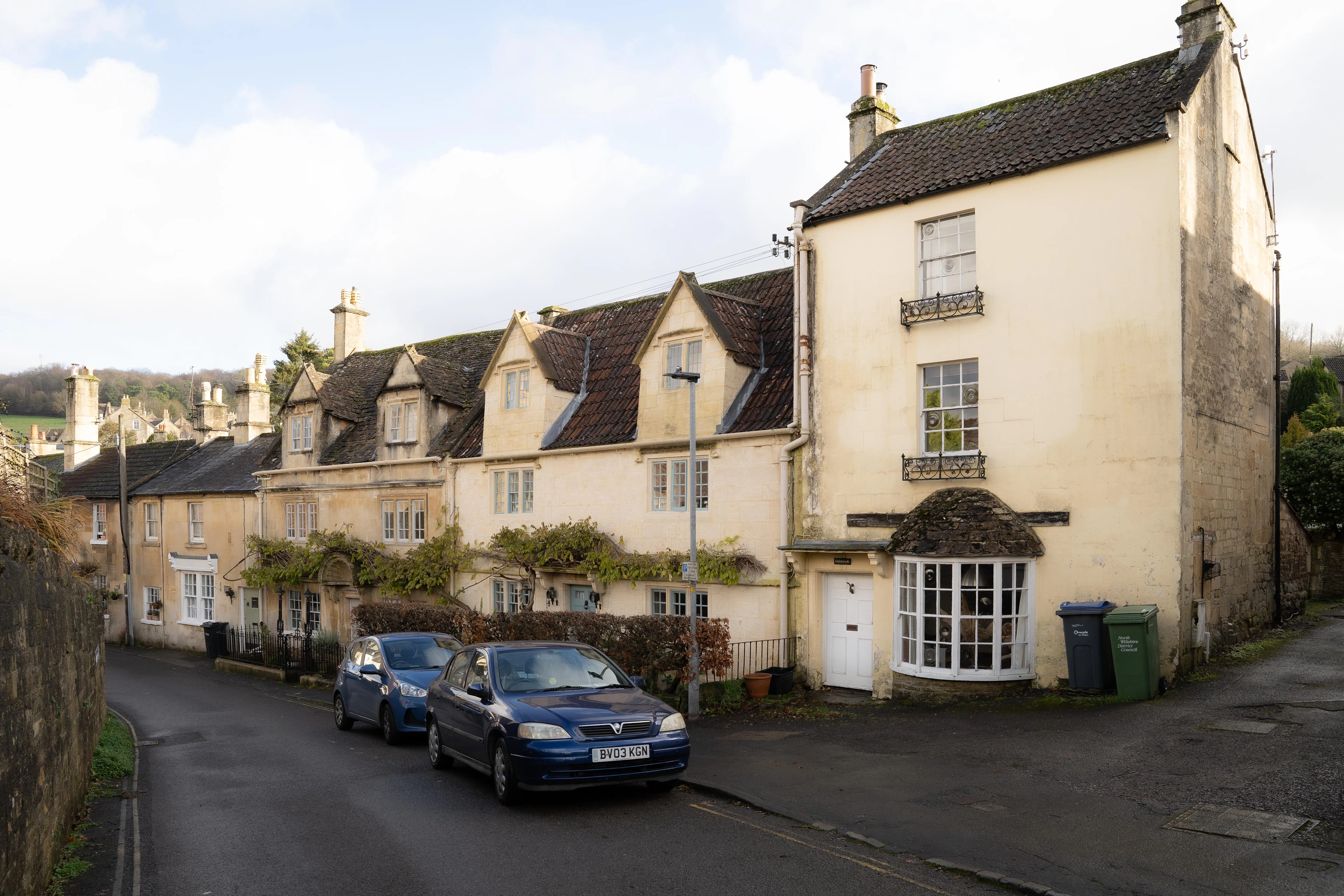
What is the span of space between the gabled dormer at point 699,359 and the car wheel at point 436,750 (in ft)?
31.9

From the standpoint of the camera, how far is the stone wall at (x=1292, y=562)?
22.3 metres

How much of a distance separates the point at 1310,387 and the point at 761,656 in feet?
144

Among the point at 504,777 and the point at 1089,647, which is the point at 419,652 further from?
→ the point at 1089,647

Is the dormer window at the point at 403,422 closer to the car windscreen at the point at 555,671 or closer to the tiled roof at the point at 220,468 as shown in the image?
the tiled roof at the point at 220,468

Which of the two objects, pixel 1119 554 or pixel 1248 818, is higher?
pixel 1119 554

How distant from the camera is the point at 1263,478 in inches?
828

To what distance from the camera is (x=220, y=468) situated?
38.7 m

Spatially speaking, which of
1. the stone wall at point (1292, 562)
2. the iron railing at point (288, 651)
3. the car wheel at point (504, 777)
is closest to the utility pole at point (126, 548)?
the iron railing at point (288, 651)

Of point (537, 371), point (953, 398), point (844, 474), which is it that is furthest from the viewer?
point (537, 371)

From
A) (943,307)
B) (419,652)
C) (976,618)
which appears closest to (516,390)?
(419,652)

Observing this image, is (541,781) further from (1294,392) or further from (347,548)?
(1294,392)

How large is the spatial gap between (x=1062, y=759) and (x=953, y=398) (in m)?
7.44

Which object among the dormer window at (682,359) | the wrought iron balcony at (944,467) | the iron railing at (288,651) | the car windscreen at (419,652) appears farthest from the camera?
the iron railing at (288,651)

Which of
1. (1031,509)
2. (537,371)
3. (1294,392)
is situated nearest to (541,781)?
(1031,509)
